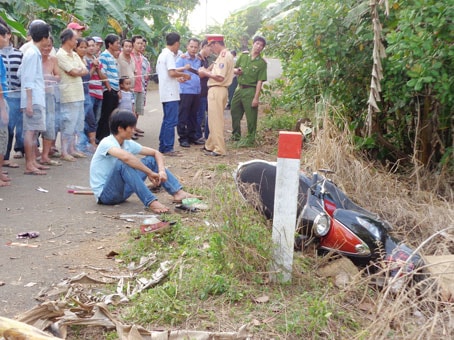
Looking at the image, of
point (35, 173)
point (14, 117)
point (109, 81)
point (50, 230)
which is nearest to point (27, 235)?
point (50, 230)

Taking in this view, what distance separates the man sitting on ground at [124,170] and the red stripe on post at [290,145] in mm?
2721

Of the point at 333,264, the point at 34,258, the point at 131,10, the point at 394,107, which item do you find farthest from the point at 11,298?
the point at 131,10

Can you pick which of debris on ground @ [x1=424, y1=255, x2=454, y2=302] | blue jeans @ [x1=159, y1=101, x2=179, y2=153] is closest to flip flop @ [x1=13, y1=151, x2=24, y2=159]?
blue jeans @ [x1=159, y1=101, x2=179, y2=153]

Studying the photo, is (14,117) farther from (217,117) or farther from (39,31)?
(217,117)

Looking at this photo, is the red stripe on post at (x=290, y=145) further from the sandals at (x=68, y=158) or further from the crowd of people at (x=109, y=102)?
the sandals at (x=68, y=158)

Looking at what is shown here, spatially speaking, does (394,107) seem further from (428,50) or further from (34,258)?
(34,258)

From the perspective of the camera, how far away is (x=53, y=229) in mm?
6449

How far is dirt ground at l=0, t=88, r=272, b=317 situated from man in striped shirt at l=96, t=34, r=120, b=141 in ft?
4.41

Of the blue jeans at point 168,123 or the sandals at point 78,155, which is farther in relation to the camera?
the blue jeans at point 168,123

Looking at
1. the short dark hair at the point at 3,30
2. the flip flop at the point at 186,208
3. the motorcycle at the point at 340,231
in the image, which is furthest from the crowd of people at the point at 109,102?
the motorcycle at the point at 340,231

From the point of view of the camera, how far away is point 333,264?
514 centimetres

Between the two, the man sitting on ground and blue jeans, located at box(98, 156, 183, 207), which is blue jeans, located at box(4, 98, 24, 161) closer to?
the man sitting on ground

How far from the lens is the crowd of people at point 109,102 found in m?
7.32

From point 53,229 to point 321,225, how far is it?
272 centimetres
